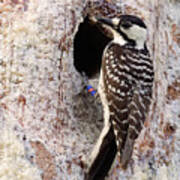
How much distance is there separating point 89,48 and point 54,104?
0.75m

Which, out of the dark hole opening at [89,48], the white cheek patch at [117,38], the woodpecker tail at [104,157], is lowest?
the woodpecker tail at [104,157]

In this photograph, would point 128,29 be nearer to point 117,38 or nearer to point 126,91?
point 117,38

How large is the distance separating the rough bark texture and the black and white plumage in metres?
0.12

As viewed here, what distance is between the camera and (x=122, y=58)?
8.21ft

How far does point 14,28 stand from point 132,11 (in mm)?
776

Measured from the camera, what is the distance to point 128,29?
2.67 m

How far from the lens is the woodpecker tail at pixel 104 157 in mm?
2328

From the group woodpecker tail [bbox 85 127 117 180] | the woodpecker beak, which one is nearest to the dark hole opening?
the woodpecker beak

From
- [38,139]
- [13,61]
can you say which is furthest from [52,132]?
[13,61]

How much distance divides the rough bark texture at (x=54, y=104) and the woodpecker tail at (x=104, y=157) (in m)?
0.06

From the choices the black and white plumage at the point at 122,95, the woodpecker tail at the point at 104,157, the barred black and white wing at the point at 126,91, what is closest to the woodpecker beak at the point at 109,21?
the black and white plumage at the point at 122,95

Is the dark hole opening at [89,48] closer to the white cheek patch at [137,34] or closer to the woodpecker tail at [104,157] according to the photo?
the white cheek patch at [137,34]

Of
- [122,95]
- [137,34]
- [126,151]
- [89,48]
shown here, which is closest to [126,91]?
[122,95]

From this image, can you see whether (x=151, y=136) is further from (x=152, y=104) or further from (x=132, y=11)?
(x=132, y=11)
